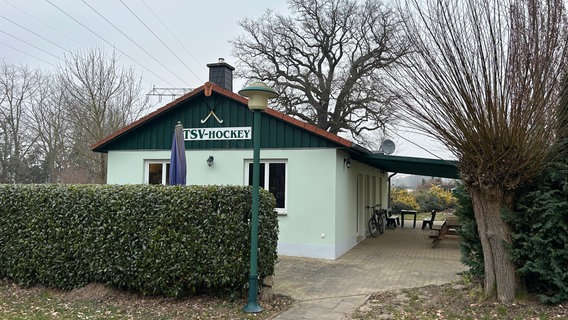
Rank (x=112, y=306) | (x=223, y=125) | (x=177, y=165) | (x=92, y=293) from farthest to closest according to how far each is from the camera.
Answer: (x=223, y=125) → (x=177, y=165) → (x=92, y=293) → (x=112, y=306)

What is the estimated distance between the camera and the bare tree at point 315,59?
2744cm

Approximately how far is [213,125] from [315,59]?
20468 millimetres

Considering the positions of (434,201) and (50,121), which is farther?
(434,201)

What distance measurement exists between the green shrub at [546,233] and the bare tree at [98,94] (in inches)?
698

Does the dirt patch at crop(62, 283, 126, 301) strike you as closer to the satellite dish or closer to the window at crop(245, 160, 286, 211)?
the window at crop(245, 160, 286, 211)

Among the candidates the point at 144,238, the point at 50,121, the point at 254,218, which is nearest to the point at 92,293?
the point at 144,238

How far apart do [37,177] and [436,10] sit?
30.6 meters

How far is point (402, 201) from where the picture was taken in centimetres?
2686

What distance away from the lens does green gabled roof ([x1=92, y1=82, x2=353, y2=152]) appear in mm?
10062

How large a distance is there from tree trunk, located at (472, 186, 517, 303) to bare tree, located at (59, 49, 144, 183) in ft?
56.8

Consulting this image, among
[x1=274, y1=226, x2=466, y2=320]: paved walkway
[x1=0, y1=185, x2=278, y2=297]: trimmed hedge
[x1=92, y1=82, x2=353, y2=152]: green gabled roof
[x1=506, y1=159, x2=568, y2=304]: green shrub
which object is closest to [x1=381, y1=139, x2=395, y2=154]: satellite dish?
[x1=274, y1=226, x2=466, y2=320]: paved walkway

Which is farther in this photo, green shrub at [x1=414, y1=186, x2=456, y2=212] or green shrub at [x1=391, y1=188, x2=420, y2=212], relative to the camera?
green shrub at [x1=414, y1=186, x2=456, y2=212]

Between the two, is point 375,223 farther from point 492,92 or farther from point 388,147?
point 492,92

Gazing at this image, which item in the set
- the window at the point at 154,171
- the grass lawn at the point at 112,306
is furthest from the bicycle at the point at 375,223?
the grass lawn at the point at 112,306
